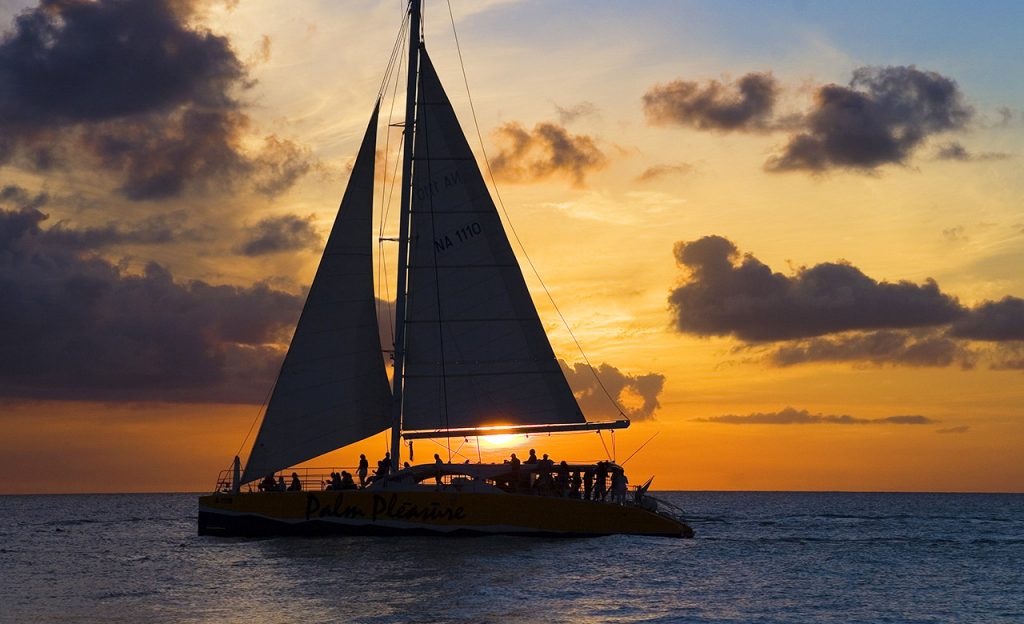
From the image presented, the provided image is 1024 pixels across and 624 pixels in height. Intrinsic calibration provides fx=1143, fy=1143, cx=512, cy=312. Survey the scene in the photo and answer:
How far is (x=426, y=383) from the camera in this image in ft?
130

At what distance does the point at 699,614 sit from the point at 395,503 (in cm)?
1358

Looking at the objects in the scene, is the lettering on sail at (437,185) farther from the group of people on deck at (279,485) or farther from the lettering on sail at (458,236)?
the group of people on deck at (279,485)

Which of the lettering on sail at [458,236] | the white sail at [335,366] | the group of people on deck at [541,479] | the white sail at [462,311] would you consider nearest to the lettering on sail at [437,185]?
the white sail at [462,311]

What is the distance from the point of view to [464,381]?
3972 centimetres

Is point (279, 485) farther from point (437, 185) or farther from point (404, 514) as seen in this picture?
point (437, 185)

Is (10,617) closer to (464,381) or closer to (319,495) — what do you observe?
(319,495)

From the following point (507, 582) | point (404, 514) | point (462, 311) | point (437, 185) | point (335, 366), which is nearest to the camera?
point (507, 582)

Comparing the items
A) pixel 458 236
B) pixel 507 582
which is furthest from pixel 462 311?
pixel 507 582

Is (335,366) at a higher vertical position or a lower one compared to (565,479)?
higher

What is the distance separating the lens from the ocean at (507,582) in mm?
27266

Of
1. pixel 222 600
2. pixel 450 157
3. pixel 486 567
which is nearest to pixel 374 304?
pixel 450 157

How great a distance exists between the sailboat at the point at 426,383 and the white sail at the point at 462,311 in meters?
0.05

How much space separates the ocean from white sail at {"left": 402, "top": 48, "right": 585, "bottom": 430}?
4.64m

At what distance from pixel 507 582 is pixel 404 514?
25.5 ft
